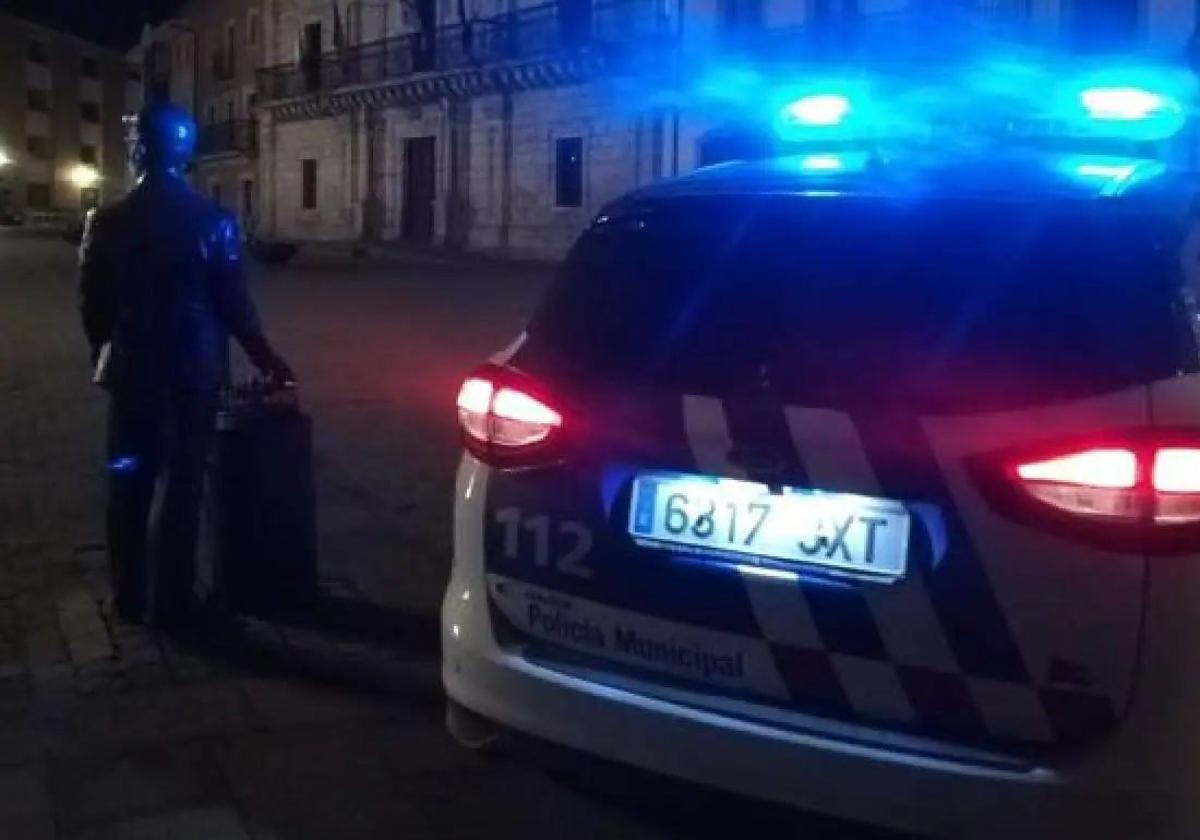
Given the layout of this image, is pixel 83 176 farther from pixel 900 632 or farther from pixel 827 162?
pixel 900 632

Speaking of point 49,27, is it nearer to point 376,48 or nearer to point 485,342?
point 376,48

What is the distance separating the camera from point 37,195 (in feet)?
292

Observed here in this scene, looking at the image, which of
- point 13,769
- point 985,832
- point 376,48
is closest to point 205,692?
point 13,769

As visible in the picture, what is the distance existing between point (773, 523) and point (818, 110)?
1.42m

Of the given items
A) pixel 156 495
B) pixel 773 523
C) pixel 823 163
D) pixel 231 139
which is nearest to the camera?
pixel 773 523

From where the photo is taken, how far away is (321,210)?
49.1 m

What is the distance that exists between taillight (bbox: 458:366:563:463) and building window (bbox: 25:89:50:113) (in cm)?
9006

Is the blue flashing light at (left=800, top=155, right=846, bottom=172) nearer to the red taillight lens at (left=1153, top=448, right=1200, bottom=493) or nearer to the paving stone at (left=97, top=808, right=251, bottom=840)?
the red taillight lens at (left=1153, top=448, right=1200, bottom=493)

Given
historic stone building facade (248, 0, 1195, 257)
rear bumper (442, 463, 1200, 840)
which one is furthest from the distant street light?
rear bumper (442, 463, 1200, 840)

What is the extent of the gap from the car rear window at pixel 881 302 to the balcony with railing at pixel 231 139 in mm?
52803

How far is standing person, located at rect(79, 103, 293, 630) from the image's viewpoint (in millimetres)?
5125

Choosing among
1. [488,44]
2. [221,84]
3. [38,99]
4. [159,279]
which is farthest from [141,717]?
[38,99]

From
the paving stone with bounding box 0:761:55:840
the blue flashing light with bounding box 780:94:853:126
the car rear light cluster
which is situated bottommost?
the paving stone with bounding box 0:761:55:840

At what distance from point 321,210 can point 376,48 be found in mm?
5648
